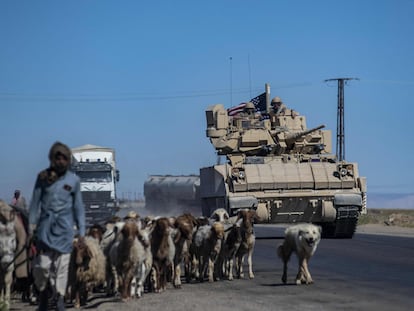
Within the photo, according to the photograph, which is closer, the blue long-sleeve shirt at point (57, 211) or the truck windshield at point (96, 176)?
the blue long-sleeve shirt at point (57, 211)

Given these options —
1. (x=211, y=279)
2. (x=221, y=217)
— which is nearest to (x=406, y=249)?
(x=221, y=217)

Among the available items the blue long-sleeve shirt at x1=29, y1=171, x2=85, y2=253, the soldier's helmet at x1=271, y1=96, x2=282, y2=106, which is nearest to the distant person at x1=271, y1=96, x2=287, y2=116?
the soldier's helmet at x1=271, y1=96, x2=282, y2=106

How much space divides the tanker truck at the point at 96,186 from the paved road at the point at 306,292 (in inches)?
876

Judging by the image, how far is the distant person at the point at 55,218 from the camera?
11.3m

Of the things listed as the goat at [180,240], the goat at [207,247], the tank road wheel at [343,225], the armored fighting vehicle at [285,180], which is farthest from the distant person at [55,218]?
the tank road wheel at [343,225]

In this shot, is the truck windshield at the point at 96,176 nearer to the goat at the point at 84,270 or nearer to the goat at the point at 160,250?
the goat at the point at 160,250

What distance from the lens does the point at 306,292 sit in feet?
50.3

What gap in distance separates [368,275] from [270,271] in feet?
7.61

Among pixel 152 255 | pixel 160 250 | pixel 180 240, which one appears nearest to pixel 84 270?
pixel 152 255

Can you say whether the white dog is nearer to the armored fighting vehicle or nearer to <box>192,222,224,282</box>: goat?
<box>192,222,224,282</box>: goat

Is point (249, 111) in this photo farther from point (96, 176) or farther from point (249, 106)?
point (96, 176)

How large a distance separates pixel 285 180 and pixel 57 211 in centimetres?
2169

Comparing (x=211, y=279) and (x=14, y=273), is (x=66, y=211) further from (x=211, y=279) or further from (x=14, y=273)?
(x=211, y=279)

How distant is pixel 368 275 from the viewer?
18.7m
